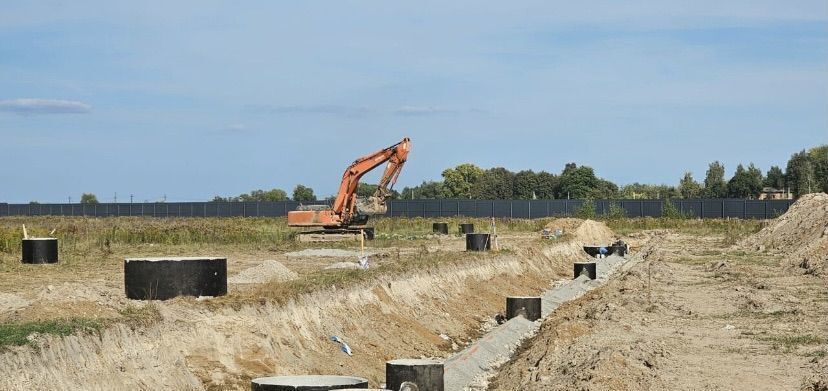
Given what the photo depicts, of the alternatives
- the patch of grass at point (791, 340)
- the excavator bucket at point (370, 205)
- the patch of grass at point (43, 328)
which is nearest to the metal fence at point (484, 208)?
the excavator bucket at point (370, 205)

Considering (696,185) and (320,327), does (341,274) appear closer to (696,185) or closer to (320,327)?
(320,327)

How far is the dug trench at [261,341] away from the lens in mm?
12242

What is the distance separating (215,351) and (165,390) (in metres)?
1.76

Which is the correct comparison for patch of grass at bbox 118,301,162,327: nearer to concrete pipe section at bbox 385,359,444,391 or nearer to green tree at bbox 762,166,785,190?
concrete pipe section at bbox 385,359,444,391

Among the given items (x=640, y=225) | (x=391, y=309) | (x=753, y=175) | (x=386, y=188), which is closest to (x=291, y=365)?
(x=391, y=309)

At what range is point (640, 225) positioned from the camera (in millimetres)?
74625

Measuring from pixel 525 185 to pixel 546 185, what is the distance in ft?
9.37

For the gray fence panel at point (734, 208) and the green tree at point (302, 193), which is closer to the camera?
the gray fence panel at point (734, 208)

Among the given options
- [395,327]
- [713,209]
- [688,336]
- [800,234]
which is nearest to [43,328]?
[395,327]

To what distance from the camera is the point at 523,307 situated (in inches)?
949

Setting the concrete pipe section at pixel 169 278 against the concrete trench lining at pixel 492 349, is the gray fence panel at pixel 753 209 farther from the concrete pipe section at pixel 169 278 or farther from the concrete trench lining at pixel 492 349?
the concrete pipe section at pixel 169 278

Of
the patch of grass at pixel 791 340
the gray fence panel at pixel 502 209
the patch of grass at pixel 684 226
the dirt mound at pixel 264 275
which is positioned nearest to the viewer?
the patch of grass at pixel 791 340

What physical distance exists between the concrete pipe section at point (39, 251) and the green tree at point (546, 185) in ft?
385

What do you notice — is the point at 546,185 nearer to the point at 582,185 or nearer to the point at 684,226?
the point at 582,185
